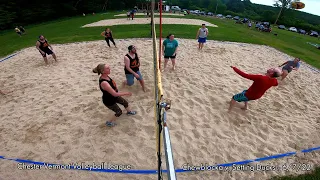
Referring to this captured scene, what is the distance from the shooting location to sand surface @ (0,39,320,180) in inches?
138

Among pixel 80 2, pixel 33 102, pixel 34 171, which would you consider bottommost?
pixel 34 171

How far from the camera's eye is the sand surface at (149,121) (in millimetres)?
3516

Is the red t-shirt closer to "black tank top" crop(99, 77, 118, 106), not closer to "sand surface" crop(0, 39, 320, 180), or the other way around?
"sand surface" crop(0, 39, 320, 180)

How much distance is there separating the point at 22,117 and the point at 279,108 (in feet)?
22.5

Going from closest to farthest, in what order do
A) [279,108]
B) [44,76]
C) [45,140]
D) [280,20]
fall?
1. [45,140]
2. [279,108]
3. [44,76]
4. [280,20]

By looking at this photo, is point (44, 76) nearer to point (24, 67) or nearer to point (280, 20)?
point (24, 67)

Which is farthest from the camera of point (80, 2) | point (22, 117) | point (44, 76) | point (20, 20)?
point (80, 2)

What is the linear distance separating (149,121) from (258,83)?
2.59 m

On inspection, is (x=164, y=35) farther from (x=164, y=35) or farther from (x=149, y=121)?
(x=149, y=121)

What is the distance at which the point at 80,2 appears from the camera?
1291 inches

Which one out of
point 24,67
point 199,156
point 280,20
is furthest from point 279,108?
point 280,20

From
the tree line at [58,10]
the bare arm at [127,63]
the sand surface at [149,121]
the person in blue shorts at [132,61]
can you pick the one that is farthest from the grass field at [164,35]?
the tree line at [58,10]

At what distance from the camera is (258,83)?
3.92 m

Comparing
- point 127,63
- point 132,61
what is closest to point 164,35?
point 132,61
